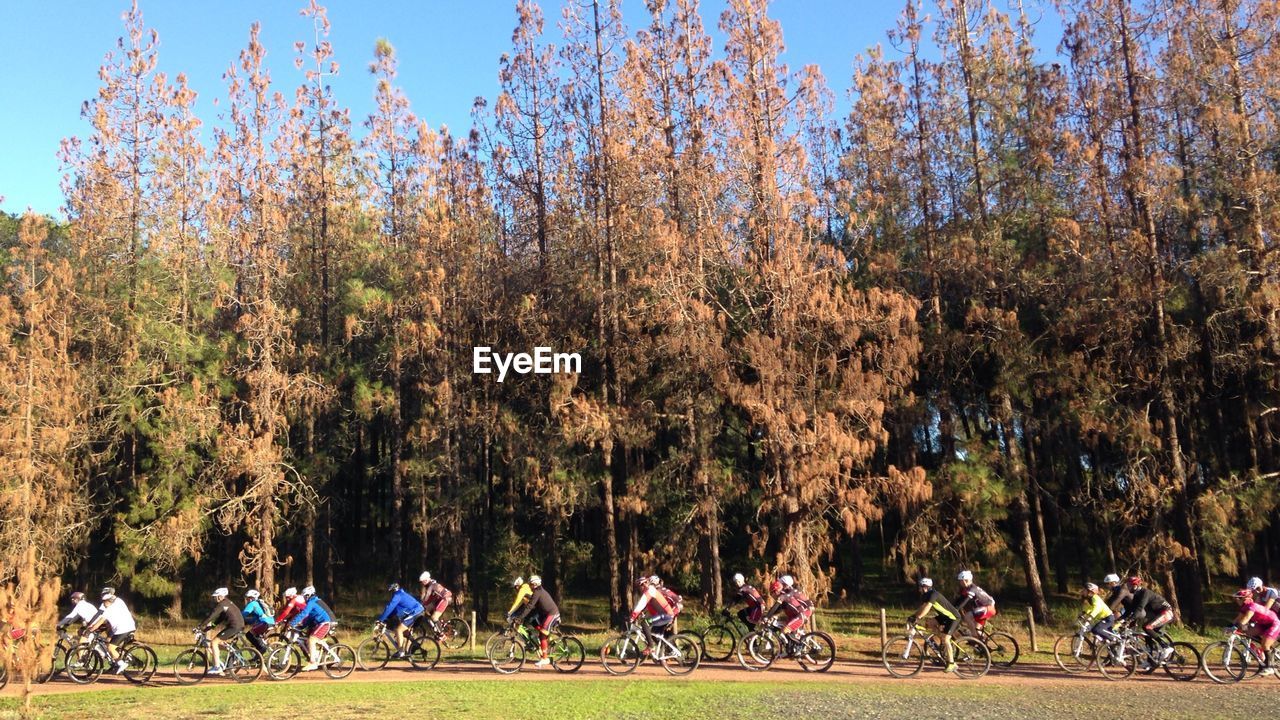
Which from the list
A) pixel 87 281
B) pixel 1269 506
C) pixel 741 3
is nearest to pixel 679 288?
pixel 741 3

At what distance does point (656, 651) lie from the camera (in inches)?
648

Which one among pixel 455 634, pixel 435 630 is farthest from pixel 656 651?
pixel 455 634

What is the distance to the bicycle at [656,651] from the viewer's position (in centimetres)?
1642

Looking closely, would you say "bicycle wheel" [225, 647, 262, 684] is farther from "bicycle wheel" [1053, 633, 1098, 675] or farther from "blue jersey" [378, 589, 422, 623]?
"bicycle wheel" [1053, 633, 1098, 675]

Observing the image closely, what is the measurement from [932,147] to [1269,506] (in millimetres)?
12226

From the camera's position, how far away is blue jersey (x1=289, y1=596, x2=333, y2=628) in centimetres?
1616

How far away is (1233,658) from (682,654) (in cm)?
863

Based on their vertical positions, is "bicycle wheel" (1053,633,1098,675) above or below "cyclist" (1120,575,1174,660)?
below

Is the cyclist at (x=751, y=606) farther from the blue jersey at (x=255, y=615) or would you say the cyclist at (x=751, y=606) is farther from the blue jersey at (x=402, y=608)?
the blue jersey at (x=255, y=615)

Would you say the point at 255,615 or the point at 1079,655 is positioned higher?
the point at 255,615

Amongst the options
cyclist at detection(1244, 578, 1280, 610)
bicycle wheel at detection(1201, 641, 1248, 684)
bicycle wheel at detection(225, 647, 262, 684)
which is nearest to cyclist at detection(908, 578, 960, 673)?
bicycle wheel at detection(1201, 641, 1248, 684)

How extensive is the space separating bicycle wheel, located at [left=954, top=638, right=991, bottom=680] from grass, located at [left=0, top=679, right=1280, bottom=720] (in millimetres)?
887

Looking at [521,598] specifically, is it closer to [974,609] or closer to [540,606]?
[540,606]

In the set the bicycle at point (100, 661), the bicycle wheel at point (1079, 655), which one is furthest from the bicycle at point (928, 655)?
the bicycle at point (100, 661)
